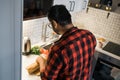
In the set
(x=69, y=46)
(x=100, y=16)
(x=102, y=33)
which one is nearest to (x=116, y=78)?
(x=102, y=33)

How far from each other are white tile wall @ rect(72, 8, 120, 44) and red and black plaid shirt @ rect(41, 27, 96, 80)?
52.6 inches

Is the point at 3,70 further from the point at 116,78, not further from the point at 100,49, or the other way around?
the point at 116,78

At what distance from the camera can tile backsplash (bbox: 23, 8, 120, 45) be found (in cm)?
190

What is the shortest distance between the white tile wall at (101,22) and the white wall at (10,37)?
6.54 feet

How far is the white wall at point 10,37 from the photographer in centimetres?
44

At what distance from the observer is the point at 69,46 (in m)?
0.90

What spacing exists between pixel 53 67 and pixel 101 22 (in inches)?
66.2

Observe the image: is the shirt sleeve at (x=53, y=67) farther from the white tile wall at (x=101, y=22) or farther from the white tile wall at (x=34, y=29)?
the white tile wall at (x=101, y=22)

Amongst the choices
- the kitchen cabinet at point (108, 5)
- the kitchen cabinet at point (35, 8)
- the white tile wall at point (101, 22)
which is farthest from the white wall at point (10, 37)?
the kitchen cabinet at point (108, 5)

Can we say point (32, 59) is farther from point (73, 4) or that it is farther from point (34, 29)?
point (73, 4)

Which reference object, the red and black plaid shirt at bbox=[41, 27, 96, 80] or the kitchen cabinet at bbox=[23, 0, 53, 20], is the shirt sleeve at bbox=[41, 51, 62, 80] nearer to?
the red and black plaid shirt at bbox=[41, 27, 96, 80]

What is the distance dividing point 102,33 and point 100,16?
0.29 meters

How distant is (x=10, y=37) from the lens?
1.59ft

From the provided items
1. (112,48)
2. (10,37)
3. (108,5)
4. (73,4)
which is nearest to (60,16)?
(10,37)
